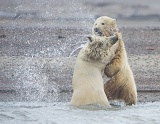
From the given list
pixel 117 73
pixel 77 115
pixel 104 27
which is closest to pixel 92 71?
pixel 117 73

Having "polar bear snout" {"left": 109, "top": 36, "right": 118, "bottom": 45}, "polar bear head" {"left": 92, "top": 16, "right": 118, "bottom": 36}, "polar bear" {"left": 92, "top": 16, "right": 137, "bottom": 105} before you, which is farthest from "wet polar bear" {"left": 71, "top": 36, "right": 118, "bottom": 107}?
"polar bear head" {"left": 92, "top": 16, "right": 118, "bottom": 36}

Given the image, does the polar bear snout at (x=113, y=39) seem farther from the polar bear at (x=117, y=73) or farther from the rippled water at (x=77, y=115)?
the rippled water at (x=77, y=115)

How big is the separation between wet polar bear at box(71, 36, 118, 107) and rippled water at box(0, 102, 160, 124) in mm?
141

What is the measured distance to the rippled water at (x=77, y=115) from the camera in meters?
11.7

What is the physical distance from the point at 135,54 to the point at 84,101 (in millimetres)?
6558

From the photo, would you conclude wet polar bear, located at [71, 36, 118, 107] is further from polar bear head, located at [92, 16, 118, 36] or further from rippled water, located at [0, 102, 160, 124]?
polar bear head, located at [92, 16, 118, 36]

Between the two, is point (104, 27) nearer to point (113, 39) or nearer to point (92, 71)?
point (113, 39)

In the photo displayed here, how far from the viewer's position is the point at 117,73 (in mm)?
12570

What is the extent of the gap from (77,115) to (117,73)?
1072mm

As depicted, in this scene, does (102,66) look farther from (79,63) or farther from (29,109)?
(29,109)

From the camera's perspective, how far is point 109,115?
12.0 m

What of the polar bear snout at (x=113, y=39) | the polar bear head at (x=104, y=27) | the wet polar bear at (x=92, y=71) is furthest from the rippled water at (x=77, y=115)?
the polar bear head at (x=104, y=27)

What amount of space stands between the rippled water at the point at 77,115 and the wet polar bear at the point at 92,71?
0.14 meters

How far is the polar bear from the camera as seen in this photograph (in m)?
12.5
